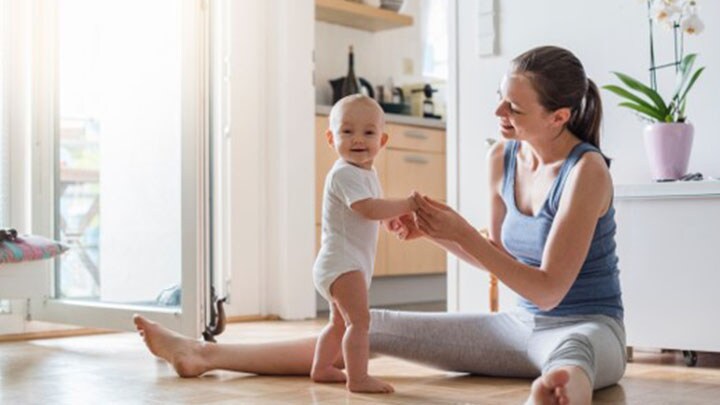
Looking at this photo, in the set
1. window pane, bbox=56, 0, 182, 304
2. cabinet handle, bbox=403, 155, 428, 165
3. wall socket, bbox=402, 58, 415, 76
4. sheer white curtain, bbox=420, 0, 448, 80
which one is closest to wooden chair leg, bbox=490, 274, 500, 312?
window pane, bbox=56, 0, 182, 304

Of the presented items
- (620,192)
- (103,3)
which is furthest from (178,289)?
(620,192)

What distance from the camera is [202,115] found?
3018 mm

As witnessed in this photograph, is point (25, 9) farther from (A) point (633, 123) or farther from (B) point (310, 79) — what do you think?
(A) point (633, 123)

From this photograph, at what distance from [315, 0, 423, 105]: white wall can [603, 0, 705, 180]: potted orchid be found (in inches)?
99.2

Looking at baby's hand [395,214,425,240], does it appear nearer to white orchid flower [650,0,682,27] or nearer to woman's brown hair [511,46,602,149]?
woman's brown hair [511,46,602,149]

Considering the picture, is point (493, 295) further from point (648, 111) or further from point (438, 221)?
point (438, 221)

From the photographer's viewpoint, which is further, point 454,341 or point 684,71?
point 684,71

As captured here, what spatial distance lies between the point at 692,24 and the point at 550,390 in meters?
1.64

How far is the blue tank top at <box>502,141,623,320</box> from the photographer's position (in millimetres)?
2070

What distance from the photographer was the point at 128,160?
3486 mm

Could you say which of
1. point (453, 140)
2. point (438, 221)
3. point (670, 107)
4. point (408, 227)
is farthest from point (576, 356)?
point (453, 140)

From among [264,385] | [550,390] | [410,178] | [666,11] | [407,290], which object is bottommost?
[407,290]

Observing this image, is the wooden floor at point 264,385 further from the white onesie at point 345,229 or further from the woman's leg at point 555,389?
the woman's leg at point 555,389

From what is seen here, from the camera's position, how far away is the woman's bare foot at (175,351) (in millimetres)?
2354
